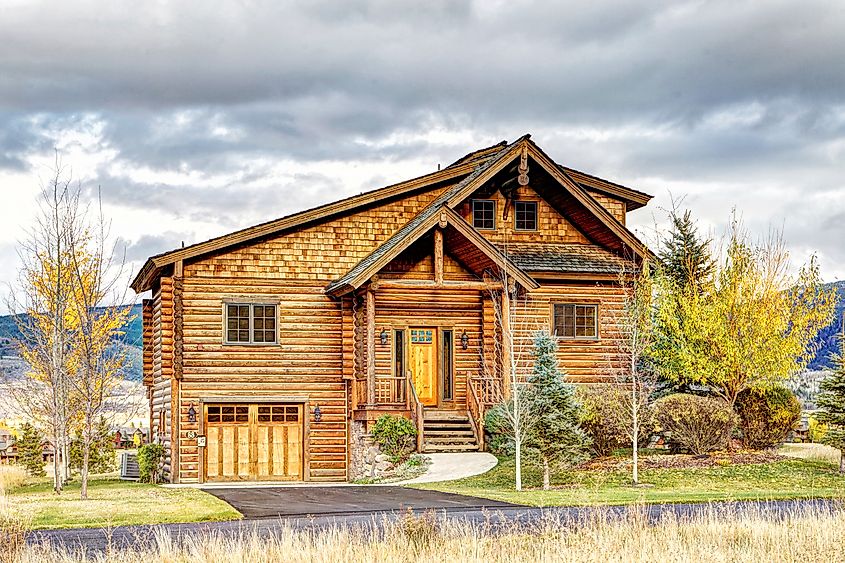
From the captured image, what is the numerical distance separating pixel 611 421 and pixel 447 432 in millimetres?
5483

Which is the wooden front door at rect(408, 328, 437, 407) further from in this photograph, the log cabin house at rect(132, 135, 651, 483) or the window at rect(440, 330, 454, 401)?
the window at rect(440, 330, 454, 401)

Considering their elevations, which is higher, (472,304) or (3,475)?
(472,304)

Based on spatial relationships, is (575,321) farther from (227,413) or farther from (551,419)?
(227,413)

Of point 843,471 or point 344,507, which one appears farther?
point 843,471

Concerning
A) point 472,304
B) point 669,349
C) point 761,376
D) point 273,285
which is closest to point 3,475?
point 273,285

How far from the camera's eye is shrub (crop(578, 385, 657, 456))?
29281mm

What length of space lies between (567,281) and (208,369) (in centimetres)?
1101

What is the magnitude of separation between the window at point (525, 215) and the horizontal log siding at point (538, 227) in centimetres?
12

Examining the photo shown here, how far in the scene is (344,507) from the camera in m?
22.4

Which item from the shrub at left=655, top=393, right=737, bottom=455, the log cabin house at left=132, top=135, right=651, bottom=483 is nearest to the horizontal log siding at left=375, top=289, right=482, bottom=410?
the log cabin house at left=132, top=135, right=651, bottom=483

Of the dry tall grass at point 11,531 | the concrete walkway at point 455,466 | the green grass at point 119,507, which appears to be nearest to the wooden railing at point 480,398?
the concrete walkway at point 455,466

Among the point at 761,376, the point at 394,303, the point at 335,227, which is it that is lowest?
the point at 761,376

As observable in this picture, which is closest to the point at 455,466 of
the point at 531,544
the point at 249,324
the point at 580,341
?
the point at 249,324

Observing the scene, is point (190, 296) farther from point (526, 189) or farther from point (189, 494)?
point (526, 189)
